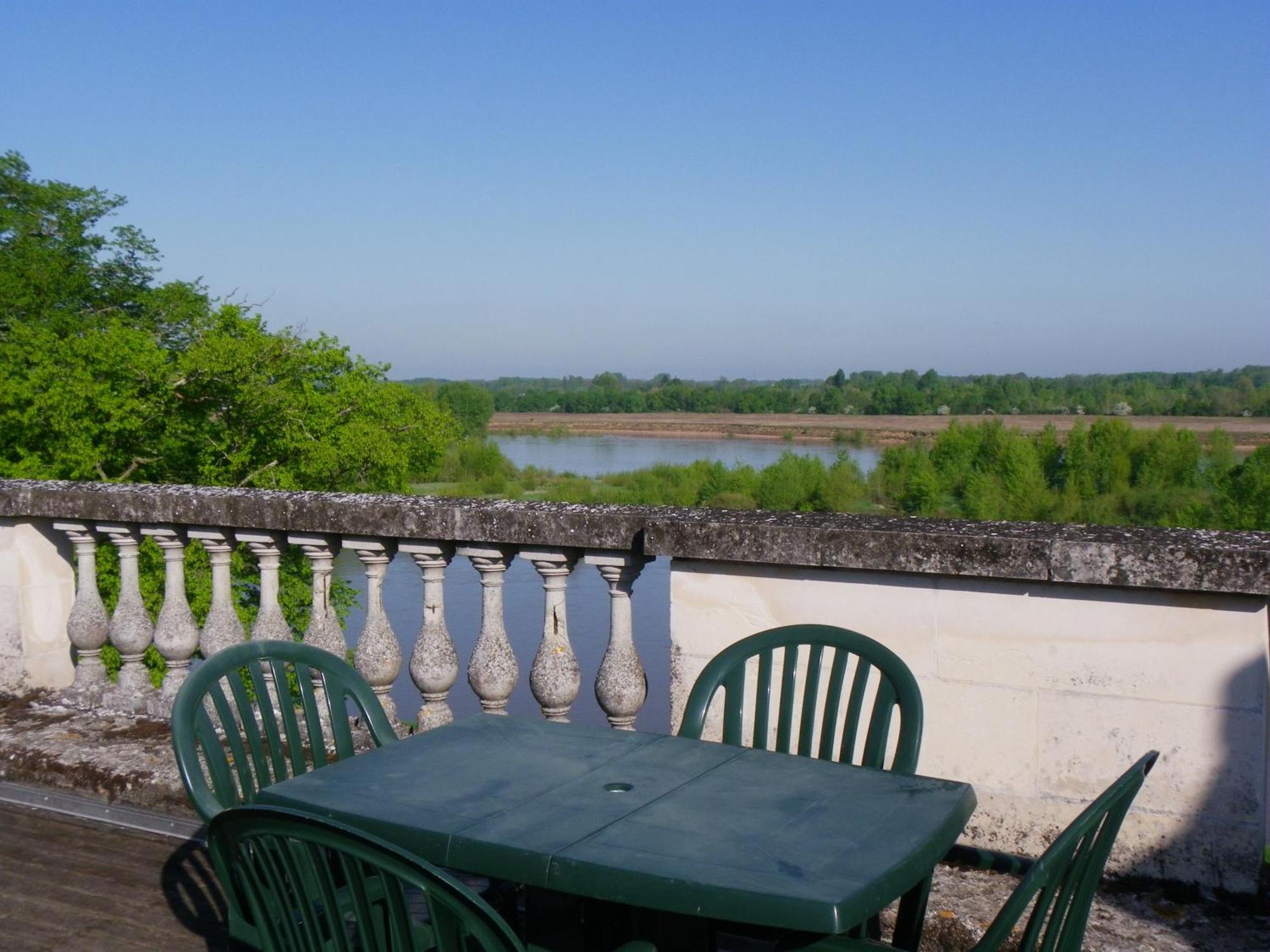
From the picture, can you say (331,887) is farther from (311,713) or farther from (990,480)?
(990,480)

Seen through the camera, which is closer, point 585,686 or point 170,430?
point 585,686

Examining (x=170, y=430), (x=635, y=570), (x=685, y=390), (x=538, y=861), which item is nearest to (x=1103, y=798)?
(x=538, y=861)

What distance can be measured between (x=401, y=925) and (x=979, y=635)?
1.72 meters

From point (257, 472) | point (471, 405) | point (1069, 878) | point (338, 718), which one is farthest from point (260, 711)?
point (471, 405)

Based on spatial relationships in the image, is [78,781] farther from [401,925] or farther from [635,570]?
[401,925]

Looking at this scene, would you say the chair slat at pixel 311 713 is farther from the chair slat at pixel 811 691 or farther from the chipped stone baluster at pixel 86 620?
the chipped stone baluster at pixel 86 620

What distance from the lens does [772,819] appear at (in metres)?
1.84

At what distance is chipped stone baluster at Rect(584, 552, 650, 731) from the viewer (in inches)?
123

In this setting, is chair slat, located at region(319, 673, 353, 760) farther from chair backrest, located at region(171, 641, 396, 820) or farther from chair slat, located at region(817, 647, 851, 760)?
chair slat, located at region(817, 647, 851, 760)

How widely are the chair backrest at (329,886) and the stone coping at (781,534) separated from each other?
1412mm

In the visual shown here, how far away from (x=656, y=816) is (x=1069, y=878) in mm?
611

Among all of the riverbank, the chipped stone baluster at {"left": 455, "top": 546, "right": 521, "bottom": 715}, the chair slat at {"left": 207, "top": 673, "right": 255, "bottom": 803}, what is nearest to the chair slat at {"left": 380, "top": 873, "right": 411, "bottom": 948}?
the chair slat at {"left": 207, "top": 673, "right": 255, "bottom": 803}

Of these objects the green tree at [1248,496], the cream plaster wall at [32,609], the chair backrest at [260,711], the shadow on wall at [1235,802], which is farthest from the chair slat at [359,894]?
the green tree at [1248,496]

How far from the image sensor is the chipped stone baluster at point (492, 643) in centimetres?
329
